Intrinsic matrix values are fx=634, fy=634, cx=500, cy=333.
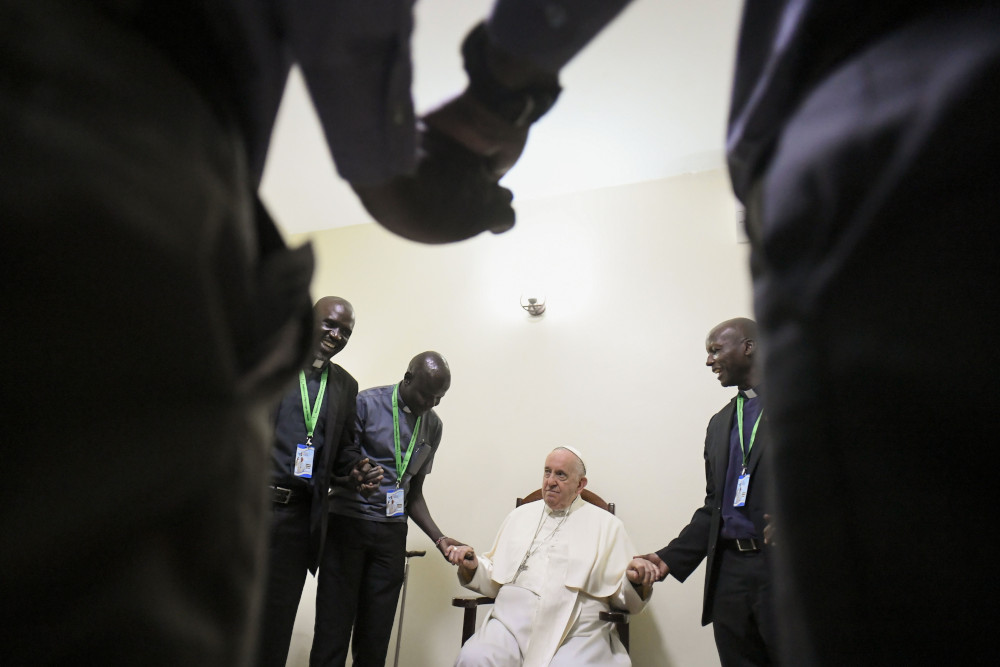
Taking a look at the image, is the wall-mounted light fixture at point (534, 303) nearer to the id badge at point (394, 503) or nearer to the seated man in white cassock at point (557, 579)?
the seated man in white cassock at point (557, 579)

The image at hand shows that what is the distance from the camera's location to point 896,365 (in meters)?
0.30

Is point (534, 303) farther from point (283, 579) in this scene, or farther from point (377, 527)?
point (283, 579)

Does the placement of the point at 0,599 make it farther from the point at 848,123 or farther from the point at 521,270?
the point at 521,270

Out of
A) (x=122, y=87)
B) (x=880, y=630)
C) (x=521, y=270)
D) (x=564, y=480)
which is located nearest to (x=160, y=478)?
A: (x=122, y=87)

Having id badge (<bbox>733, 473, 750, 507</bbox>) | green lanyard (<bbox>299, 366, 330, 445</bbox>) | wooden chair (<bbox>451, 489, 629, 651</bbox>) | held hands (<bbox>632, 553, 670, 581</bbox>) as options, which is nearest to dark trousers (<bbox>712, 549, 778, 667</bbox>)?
id badge (<bbox>733, 473, 750, 507</bbox>)

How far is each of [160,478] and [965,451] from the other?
0.35m

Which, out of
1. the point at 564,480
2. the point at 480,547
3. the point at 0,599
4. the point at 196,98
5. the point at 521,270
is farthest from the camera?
the point at 521,270

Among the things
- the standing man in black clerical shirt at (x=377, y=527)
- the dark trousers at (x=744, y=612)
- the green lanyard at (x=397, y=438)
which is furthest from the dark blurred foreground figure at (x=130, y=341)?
the green lanyard at (x=397, y=438)

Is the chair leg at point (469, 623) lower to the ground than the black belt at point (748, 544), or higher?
lower

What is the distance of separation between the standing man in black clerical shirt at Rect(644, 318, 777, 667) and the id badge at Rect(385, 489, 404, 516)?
49.5 inches

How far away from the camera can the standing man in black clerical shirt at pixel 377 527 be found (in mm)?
2955

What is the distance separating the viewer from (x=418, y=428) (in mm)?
3486

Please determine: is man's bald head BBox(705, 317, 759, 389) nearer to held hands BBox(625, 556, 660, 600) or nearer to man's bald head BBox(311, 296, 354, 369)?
held hands BBox(625, 556, 660, 600)

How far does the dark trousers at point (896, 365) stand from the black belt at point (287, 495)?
2.69m
